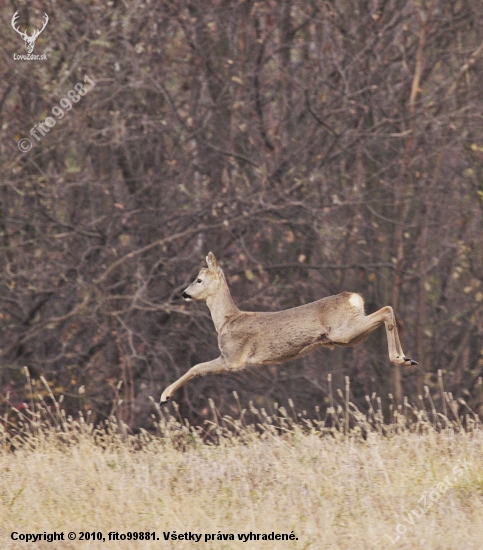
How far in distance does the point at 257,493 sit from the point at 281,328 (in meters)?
1.35

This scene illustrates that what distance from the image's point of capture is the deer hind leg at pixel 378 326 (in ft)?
22.5

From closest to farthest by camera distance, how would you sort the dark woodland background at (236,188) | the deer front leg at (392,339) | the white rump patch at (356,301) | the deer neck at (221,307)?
1. the deer front leg at (392,339)
2. the white rump patch at (356,301)
3. the deer neck at (221,307)
4. the dark woodland background at (236,188)

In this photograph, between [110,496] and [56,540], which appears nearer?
[56,540]

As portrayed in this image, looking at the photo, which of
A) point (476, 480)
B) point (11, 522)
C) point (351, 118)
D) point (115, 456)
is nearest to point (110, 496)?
point (11, 522)

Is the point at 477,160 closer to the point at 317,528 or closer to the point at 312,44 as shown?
the point at 312,44

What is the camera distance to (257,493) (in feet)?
21.2

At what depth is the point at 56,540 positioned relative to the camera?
5.68 metres

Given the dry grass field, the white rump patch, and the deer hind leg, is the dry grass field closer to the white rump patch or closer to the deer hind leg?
the deer hind leg

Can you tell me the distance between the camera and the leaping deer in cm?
711

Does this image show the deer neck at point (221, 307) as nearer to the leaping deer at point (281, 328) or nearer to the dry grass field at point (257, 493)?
the leaping deer at point (281, 328)

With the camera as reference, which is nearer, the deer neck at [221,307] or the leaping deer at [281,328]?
the leaping deer at [281,328]

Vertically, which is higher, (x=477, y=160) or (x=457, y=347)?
(x=477, y=160)

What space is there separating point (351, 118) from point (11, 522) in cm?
844

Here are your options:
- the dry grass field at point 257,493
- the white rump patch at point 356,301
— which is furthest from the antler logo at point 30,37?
the white rump patch at point 356,301
